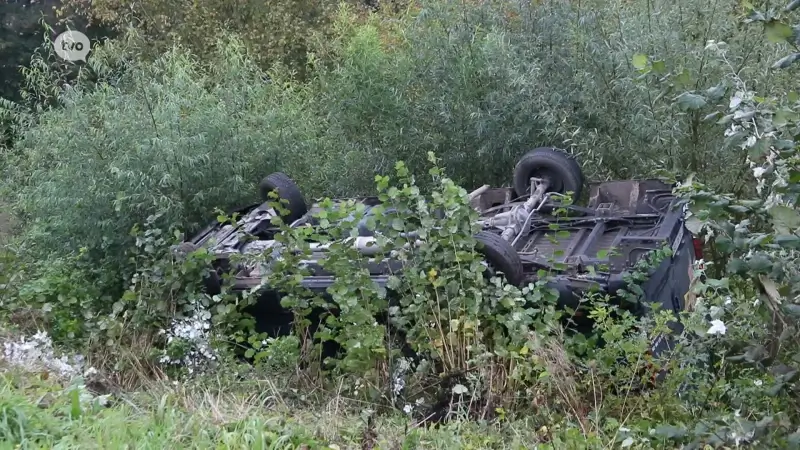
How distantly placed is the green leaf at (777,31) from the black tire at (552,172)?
385 centimetres

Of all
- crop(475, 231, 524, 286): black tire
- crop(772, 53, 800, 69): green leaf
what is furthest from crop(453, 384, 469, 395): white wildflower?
crop(772, 53, 800, 69): green leaf

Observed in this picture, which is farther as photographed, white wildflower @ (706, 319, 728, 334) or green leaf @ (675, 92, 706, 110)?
white wildflower @ (706, 319, 728, 334)

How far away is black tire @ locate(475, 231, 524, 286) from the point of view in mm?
4859

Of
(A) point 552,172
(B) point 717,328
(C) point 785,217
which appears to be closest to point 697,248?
(A) point 552,172

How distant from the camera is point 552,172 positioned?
22.2 feet

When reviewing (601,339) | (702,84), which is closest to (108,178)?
(601,339)

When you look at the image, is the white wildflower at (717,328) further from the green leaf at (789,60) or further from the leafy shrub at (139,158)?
the leafy shrub at (139,158)

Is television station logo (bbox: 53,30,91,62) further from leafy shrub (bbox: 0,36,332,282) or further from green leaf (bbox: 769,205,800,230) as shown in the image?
green leaf (bbox: 769,205,800,230)

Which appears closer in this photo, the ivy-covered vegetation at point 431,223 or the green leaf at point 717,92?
the green leaf at point 717,92

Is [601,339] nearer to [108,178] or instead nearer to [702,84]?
[702,84]

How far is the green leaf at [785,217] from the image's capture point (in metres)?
2.68

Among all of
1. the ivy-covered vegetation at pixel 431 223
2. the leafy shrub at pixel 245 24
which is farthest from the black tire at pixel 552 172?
the leafy shrub at pixel 245 24

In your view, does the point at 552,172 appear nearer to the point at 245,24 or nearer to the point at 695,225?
the point at 695,225

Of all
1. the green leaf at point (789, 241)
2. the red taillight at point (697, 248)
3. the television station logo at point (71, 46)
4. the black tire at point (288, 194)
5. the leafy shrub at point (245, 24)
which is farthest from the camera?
the leafy shrub at point (245, 24)
